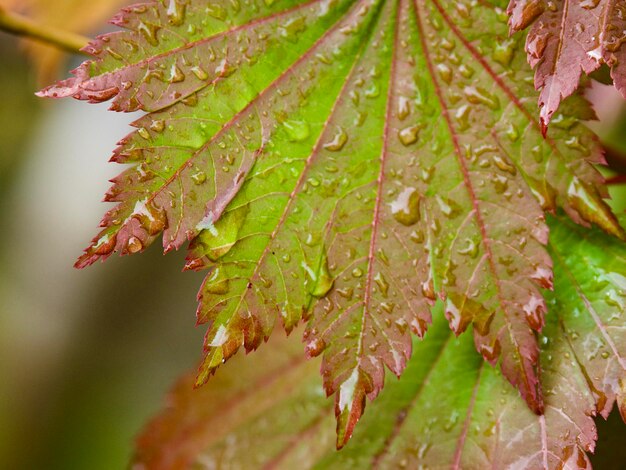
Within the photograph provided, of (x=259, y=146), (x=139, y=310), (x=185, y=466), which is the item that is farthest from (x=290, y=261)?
(x=139, y=310)

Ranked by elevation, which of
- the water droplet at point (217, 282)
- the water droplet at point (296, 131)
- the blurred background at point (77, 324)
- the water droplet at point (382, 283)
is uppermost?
the water droplet at point (296, 131)

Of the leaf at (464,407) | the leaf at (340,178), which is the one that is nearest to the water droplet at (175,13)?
the leaf at (340,178)

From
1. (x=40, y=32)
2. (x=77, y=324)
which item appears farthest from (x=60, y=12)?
(x=77, y=324)

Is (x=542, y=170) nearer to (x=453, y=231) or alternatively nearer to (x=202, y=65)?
(x=453, y=231)

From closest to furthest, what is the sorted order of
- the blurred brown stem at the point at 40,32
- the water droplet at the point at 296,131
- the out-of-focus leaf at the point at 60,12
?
1. the water droplet at the point at 296,131
2. the blurred brown stem at the point at 40,32
3. the out-of-focus leaf at the point at 60,12

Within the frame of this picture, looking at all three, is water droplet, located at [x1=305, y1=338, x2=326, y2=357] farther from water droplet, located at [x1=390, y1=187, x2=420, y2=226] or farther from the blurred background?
the blurred background

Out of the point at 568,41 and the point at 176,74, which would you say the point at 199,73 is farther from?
the point at 568,41

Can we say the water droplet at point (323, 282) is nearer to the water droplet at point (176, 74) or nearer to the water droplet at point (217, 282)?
the water droplet at point (217, 282)
